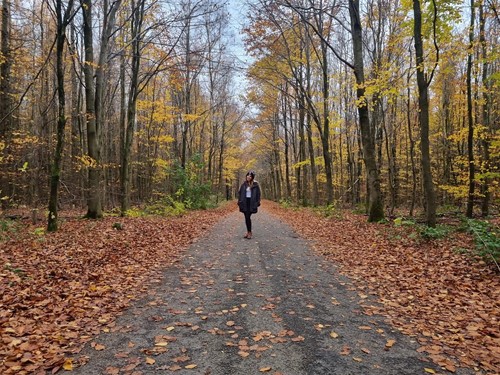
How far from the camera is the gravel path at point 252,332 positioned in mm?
3350

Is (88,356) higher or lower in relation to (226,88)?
lower

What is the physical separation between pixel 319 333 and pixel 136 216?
12.8 metres

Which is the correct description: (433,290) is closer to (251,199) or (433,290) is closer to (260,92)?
(251,199)

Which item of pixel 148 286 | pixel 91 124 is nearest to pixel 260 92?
pixel 91 124

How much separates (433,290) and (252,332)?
3684 mm

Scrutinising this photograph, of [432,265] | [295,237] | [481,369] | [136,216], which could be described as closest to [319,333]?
[481,369]

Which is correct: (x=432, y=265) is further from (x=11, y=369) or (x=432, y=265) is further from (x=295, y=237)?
(x=11, y=369)

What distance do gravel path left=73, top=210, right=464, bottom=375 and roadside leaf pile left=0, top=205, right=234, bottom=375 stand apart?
367 millimetres

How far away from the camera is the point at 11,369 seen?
319 cm

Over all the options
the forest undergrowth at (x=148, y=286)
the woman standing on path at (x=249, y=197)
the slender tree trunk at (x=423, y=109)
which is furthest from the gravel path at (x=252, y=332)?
the slender tree trunk at (x=423, y=109)

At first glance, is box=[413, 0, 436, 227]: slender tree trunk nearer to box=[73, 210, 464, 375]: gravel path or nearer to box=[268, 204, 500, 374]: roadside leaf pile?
box=[268, 204, 500, 374]: roadside leaf pile

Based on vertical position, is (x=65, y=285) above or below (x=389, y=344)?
above

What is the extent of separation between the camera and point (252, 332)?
4.07 meters

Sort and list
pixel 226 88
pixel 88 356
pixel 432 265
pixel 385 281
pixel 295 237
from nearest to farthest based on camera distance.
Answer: pixel 88 356 < pixel 385 281 < pixel 432 265 < pixel 295 237 < pixel 226 88
